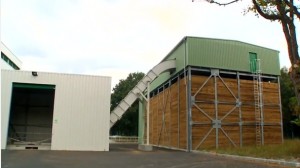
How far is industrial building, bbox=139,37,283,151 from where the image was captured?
2350 cm

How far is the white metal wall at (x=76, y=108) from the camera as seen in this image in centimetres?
2266

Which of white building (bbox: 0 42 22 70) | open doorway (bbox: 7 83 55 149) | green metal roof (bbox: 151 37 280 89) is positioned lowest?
open doorway (bbox: 7 83 55 149)

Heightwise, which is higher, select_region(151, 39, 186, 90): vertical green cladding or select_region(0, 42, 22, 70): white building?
select_region(0, 42, 22, 70): white building

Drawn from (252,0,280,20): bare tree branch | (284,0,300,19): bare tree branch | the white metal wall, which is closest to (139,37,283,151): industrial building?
the white metal wall

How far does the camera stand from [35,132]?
2967cm

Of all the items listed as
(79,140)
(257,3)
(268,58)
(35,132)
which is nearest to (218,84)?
(268,58)

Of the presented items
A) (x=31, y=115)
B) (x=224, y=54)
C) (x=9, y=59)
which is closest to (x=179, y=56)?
(x=224, y=54)

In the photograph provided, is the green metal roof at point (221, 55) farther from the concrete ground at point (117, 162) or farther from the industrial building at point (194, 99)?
the concrete ground at point (117, 162)

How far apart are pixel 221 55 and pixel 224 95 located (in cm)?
305

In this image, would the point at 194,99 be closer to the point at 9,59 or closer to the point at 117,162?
the point at 117,162

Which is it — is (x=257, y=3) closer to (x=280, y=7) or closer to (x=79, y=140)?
(x=280, y=7)

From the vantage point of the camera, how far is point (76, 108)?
23156mm

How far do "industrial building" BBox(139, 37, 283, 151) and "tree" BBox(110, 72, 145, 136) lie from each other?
35109 mm

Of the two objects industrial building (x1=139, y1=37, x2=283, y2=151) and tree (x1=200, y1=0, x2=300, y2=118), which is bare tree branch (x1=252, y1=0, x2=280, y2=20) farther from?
industrial building (x1=139, y1=37, x2=283, y2=151)
